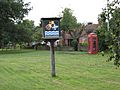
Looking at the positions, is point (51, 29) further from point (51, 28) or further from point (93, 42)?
point (93, 42)

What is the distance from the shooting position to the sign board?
18969mm

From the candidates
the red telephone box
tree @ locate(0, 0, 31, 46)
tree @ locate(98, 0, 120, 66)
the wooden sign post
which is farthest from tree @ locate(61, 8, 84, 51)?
tree @ locate(98, 0, 120, 66)

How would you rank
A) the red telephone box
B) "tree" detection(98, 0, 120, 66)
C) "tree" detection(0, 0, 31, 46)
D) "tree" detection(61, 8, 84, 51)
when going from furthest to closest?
1. "tree" detection(61, 8, 84, 51)
2. "tree" detection(0, 0, 31, 46)
3. the red telephone box
4. "tree" detection(98, 0, 120, 66)

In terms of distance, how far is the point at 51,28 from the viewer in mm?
19219

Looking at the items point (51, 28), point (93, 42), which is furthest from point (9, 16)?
point (51, 28)

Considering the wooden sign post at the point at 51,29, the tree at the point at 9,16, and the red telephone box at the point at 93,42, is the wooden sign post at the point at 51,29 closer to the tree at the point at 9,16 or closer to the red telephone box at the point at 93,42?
the red telephone box at the point at 93,42

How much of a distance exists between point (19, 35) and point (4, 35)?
3.85m

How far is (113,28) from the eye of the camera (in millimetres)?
9305

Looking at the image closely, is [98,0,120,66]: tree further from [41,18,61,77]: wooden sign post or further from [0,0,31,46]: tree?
[0,0,31,46]: tree

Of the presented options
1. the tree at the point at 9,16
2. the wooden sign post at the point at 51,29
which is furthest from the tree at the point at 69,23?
the wooden sign post at the point at 51,29

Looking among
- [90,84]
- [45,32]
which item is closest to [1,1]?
[45,32]

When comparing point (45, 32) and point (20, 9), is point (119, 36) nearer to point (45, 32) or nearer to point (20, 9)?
point (45, 32)

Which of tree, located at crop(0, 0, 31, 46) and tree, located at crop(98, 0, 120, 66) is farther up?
tree, located at crop(0, 0, 31, 46)

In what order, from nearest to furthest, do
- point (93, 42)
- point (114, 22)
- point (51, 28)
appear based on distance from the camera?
point (114, 22)
point (51, 28)
point (93, 42)
